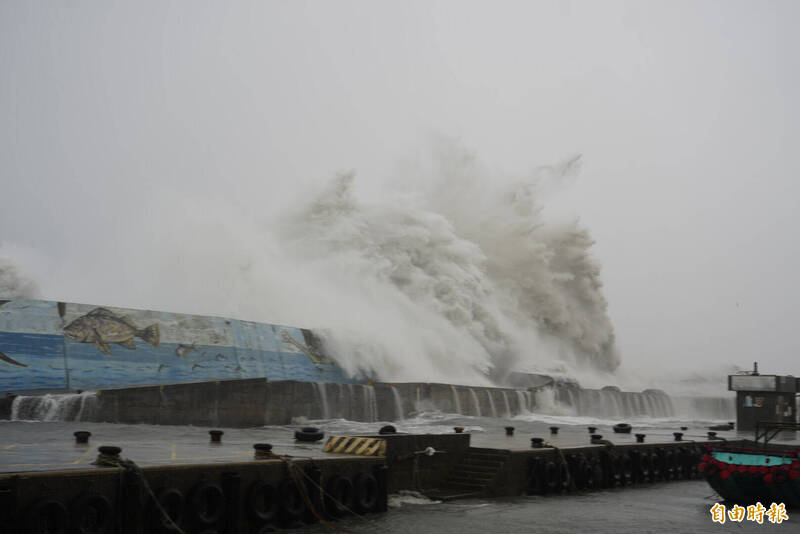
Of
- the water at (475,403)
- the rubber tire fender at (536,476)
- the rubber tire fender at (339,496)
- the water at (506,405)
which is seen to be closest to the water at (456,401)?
the water at (475,403)

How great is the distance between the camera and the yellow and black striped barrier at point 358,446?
553 inches

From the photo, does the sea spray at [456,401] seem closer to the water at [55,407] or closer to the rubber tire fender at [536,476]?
the water at [55,407]

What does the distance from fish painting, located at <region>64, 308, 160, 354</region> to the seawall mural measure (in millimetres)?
30

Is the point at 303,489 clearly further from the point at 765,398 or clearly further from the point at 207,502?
the point at 765,398

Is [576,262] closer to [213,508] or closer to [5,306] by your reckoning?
[5,306]

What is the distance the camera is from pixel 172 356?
1034 inches

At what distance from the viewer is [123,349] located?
25.2 meters

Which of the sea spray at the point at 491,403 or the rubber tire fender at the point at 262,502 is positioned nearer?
the rubber tire fender at the point at 262,502

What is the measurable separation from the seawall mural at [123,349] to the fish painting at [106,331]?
0.10 ft

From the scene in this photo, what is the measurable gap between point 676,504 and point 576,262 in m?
49.4

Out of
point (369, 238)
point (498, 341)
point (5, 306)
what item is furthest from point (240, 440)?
point (498, 341)

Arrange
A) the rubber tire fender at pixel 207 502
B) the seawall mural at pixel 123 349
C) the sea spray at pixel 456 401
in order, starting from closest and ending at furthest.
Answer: the rubber tire fender at pixel 207 502
the seawall mural at pixel 123 349
the sea spray at pixel 456 401

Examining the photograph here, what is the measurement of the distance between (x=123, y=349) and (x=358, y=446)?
13.5 meters

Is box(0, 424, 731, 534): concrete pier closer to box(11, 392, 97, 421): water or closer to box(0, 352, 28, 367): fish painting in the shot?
box(11, 392, 97, 421): water
